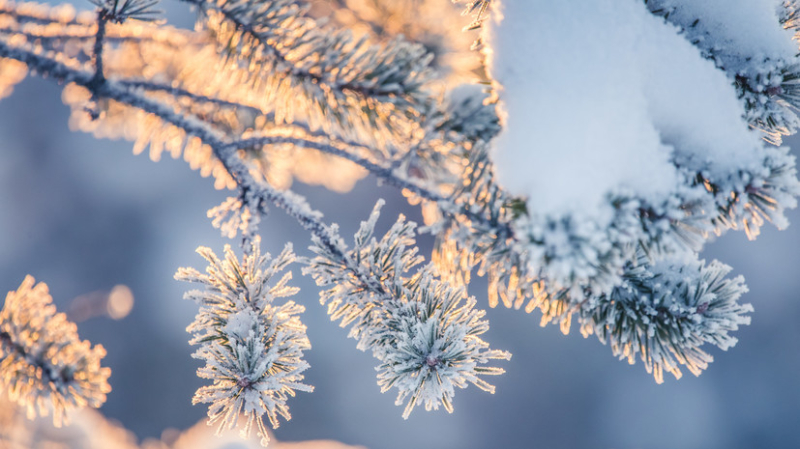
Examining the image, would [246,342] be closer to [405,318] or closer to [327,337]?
[405,318]

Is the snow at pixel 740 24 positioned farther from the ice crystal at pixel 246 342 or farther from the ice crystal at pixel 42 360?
the ice crystal at pixel 42 360

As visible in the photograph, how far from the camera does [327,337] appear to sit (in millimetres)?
3611

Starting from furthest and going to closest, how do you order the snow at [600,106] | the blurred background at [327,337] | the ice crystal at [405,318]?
the blurred background at [327,337] → the ice crystal at [405,318] → the snow at [600,106]

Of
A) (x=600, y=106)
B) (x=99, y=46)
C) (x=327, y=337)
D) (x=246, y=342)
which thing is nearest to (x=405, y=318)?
(x=246, y=342)

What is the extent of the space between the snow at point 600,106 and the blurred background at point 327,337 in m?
3.20

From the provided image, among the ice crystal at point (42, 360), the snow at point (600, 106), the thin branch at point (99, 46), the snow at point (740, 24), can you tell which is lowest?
the ice crystal at point (42, 360)

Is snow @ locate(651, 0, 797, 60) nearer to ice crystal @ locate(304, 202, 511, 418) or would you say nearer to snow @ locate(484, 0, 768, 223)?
snow @ locate(484, 0, 768, 223)

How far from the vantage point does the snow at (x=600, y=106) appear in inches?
12.9

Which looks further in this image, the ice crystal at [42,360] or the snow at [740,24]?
the ice crystal at [42,360]

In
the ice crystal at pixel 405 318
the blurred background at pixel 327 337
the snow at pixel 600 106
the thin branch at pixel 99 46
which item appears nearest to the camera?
the snow at pixel 600 106

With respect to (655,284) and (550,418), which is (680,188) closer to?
(655,284)

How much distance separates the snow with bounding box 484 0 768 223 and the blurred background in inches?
126

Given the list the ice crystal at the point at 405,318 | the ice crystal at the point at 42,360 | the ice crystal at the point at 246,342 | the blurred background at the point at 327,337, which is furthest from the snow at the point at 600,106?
the blurred background at the point at 327,337

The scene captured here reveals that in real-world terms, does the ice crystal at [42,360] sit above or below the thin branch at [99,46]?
below
